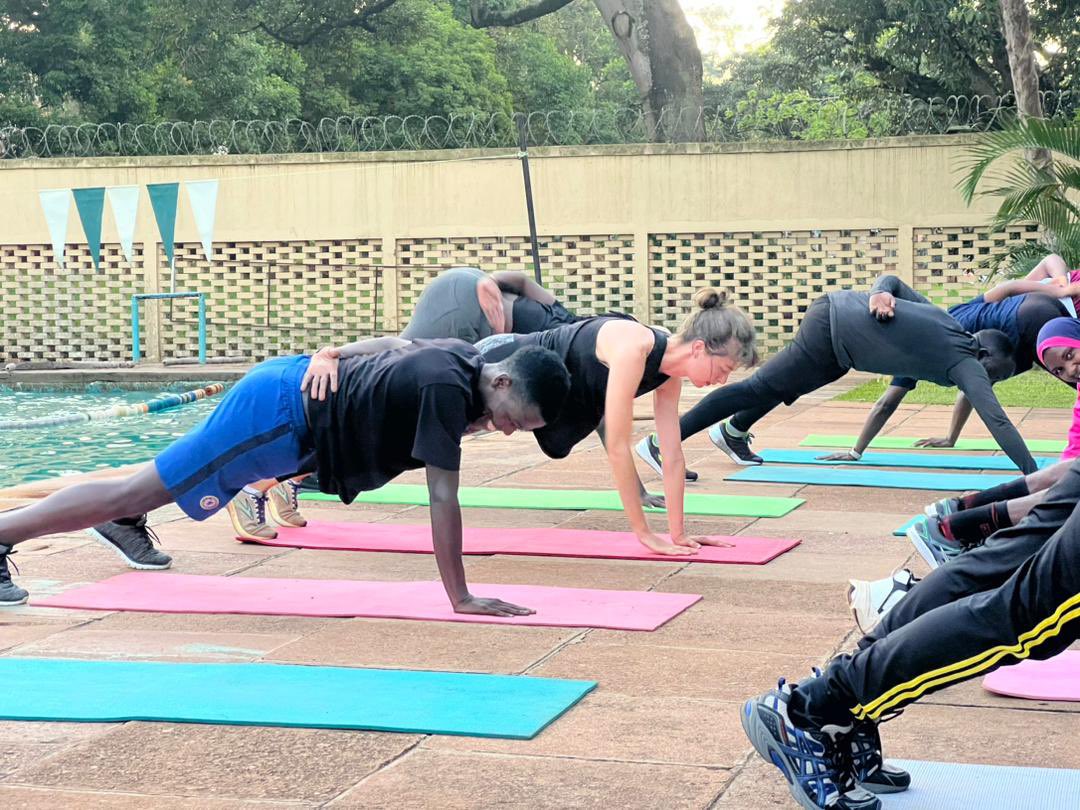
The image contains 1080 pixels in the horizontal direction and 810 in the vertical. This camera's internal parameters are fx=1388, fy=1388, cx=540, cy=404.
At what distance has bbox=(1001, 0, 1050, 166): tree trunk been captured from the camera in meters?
13.0

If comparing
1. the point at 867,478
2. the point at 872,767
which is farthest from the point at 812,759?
the point at 867,478

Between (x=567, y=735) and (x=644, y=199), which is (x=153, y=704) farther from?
(x=644, y=199)

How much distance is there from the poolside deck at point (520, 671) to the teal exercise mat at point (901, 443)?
2.28m

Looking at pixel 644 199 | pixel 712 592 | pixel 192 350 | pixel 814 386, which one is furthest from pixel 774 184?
pixel 712 592

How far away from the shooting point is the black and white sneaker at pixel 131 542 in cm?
498

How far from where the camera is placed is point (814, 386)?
6633 mm

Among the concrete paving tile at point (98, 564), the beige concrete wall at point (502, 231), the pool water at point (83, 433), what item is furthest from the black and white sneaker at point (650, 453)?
the beige concrete wall at point (502, 231)

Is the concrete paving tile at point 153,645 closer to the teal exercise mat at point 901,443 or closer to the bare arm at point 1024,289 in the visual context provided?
the bare arm at point 1024,289

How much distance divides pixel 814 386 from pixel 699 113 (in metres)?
9.70

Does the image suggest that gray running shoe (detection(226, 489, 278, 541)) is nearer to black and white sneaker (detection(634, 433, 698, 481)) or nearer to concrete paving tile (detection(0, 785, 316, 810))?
black and white sneaker (detection(634, 433, 698, 481))

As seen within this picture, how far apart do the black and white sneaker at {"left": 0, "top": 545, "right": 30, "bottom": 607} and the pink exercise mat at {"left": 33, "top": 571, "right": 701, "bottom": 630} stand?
7cm

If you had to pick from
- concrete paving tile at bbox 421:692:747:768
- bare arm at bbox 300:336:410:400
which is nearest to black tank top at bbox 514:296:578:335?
bare arm at bbox 300:336:410:400

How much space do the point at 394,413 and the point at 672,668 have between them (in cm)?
107

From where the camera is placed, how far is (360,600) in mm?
4438
